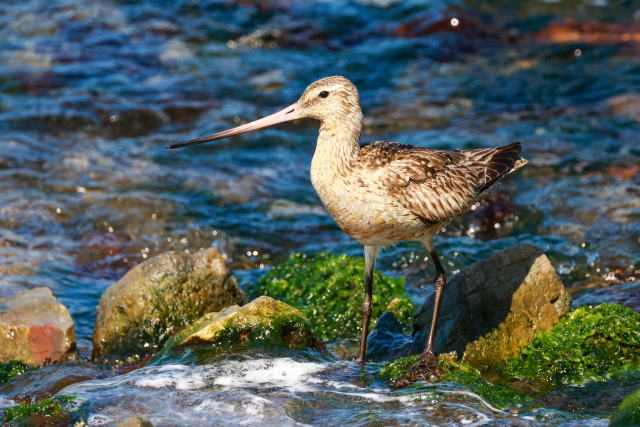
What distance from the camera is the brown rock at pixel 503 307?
643cm

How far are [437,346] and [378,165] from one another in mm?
1813

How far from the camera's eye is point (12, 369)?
6391 mm

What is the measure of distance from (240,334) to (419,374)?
64.0 inches

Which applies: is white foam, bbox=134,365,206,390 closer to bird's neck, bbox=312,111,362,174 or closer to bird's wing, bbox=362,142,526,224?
bird's neck, bbox=312,111,362,174

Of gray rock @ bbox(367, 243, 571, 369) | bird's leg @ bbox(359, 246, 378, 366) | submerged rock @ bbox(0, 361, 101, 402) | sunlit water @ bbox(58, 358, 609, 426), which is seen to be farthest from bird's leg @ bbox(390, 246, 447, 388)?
submerged rock @ bbox(0, 361, 101, 402)

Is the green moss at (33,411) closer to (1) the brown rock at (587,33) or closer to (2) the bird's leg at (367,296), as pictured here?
(2) the bird's leg at (367,296)

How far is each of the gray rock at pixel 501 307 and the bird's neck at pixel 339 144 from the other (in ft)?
5.50

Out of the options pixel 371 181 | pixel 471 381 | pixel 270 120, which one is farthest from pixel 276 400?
pixel 270 120

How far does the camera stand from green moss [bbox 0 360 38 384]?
6262mm

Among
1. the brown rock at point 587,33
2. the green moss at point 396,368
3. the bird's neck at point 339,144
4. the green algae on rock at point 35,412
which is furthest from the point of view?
the brown rock at point 587,33

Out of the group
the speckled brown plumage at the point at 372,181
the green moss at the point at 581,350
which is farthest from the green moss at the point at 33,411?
the green moss at the point at 581,350

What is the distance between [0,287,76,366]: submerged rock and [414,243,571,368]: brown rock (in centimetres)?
361

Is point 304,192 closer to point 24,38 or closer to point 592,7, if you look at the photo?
point 24,38

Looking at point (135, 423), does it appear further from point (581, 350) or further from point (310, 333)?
point (581, 350)
